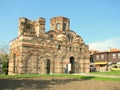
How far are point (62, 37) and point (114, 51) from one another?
22.7m

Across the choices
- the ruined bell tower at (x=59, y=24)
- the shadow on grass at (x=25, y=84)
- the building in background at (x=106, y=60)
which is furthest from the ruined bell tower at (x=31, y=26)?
the building in background at (x=106, y=60)

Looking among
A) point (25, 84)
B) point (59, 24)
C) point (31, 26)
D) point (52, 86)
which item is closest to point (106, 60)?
point (59, 24)

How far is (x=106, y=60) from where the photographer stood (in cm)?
5984

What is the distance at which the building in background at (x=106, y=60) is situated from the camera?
57.6 m

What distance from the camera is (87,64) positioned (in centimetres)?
4559

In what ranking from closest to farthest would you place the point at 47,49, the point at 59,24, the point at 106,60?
the point at 47,49, the point at 59,24, the point at 106,60

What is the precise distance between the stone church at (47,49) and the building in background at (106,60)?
1461 centimetres

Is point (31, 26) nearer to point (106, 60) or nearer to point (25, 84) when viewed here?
point (25, 84)

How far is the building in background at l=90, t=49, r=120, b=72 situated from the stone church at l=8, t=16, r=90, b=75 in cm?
1461

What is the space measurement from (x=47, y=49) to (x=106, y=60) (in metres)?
26.7

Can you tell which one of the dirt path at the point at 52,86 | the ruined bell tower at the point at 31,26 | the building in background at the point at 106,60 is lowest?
the dirt path at the point at 52,86

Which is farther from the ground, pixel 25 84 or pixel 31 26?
pixel 31 26

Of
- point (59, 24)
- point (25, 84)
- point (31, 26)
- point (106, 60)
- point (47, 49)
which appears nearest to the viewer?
point (25, 84)

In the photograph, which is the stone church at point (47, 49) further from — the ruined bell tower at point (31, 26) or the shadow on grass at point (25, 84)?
the shadow on grass at point (25, 84)
